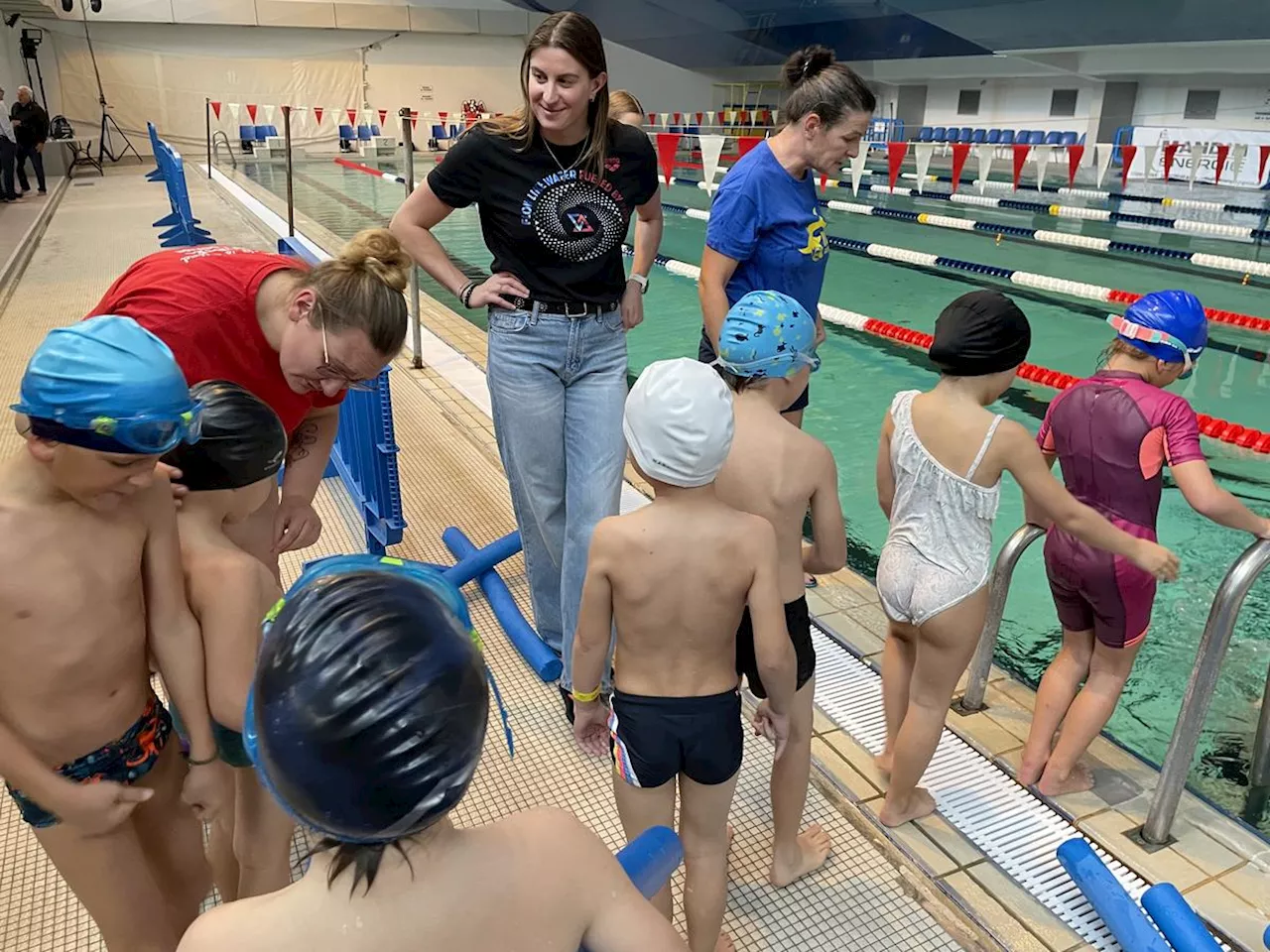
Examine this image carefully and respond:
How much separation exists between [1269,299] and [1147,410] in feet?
26.1

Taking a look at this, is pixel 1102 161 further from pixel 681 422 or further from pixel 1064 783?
pixel 681 422

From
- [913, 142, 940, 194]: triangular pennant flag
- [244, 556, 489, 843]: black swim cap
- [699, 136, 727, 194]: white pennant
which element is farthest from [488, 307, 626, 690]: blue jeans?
[913, 142, 940, 194]: triangular pennant flag

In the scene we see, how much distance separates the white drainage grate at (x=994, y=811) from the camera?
1981 millimetres

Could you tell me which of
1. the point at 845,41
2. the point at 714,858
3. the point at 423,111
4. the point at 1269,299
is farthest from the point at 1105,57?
the point at 714,858

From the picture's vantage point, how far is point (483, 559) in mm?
3131

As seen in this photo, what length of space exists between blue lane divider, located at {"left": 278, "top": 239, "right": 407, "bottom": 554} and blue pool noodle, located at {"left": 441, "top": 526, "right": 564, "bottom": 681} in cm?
23

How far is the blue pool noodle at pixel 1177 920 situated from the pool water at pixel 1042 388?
36.5 inches

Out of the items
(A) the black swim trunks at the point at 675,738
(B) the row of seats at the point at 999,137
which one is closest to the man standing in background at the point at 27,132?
(B) the row of seats at the point at 999,137

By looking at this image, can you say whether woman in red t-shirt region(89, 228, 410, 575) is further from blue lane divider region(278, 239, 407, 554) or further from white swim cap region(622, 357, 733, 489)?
blue lane divider region(278, 239, 407, 554)

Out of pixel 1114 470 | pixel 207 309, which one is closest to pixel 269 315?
pixel 207 309

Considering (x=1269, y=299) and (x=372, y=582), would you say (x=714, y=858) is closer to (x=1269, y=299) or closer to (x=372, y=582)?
(x=372, y=582)

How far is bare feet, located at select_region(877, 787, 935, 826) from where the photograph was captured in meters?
2.18

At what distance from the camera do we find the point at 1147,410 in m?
2.13

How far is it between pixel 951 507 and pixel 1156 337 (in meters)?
0.71
